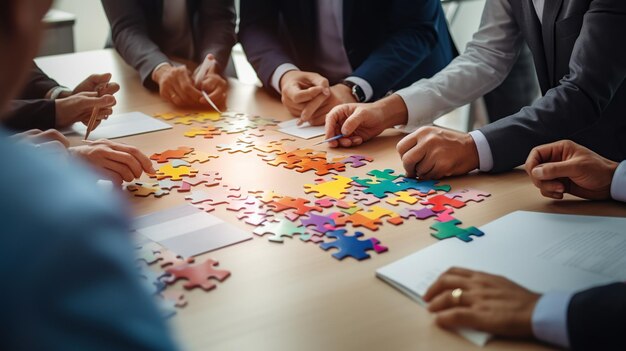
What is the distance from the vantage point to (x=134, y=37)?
2400 millimetres

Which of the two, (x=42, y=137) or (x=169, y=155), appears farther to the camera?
(x=169, y=155)

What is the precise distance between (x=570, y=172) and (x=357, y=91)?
2.91 feet

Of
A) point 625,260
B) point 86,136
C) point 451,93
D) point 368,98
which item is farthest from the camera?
point 368,98

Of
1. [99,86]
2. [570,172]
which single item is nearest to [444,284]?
[570,172]

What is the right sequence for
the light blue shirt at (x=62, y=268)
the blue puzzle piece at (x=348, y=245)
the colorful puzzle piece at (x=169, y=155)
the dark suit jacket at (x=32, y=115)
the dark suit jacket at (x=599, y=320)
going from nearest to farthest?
1. the light blue shirt at (x=62, y=268)
2. the dark suit jacket at (x=599, y=320)
3. the blue puzzle piece at (x=348, y=245)
4. the colorful puzzle piece at (x=169, y=155)
5. the dark suit jacket at (x=32, y=115)

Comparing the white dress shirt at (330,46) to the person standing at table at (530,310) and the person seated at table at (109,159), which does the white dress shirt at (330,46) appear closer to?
the person seated at table at (109,159)

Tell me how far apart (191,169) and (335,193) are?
15.0 inches

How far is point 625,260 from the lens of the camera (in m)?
1.00

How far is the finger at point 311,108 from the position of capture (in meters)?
1.83

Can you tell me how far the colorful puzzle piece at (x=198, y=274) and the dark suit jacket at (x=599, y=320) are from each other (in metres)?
0.52

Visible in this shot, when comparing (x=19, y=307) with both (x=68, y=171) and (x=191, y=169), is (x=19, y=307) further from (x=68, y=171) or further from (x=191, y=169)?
(x=191, y=169)

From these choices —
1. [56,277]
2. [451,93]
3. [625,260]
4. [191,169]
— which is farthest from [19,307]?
[451,93]

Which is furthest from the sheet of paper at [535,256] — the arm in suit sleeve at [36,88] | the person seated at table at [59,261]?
the arm in suit sleeve at [36,88]

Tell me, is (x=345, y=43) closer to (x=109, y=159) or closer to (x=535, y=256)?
(x=109, y=159)
